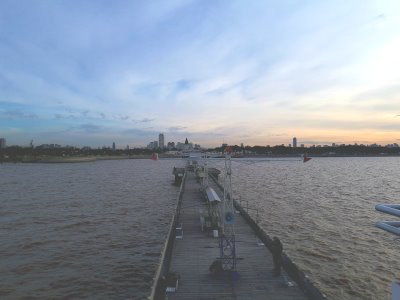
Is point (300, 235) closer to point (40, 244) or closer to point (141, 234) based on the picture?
point (141, 234)

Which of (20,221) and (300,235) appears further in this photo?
(20,221)

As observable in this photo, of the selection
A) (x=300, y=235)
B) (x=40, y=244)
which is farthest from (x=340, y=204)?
(x=40, y=244)

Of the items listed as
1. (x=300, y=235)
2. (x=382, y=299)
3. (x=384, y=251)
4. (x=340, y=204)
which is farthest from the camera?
(x=340, y=204)

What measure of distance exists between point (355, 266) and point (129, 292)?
540 inches

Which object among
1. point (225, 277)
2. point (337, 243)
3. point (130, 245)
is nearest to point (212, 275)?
point (225, 277)

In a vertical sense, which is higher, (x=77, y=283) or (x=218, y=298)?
(x=218, y=298)

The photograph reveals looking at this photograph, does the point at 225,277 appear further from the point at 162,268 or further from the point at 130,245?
the point at 130,245

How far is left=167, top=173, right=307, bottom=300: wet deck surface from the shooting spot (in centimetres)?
1420

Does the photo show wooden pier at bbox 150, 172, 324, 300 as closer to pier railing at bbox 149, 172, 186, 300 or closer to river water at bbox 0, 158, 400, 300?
pier railing at bbox 149, 172, 186, 300

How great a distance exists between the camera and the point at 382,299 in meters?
18.4

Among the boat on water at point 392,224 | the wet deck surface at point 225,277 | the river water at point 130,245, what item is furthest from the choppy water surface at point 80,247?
the boat on water at point 392,224

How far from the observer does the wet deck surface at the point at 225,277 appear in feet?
46.6

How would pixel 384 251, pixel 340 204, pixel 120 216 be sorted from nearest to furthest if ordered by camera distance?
pixel 384 251 → pixel 120 216 → pixel 340 204

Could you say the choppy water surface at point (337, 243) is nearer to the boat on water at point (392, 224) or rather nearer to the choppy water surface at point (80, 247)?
the boat on water at point (392, 224)
